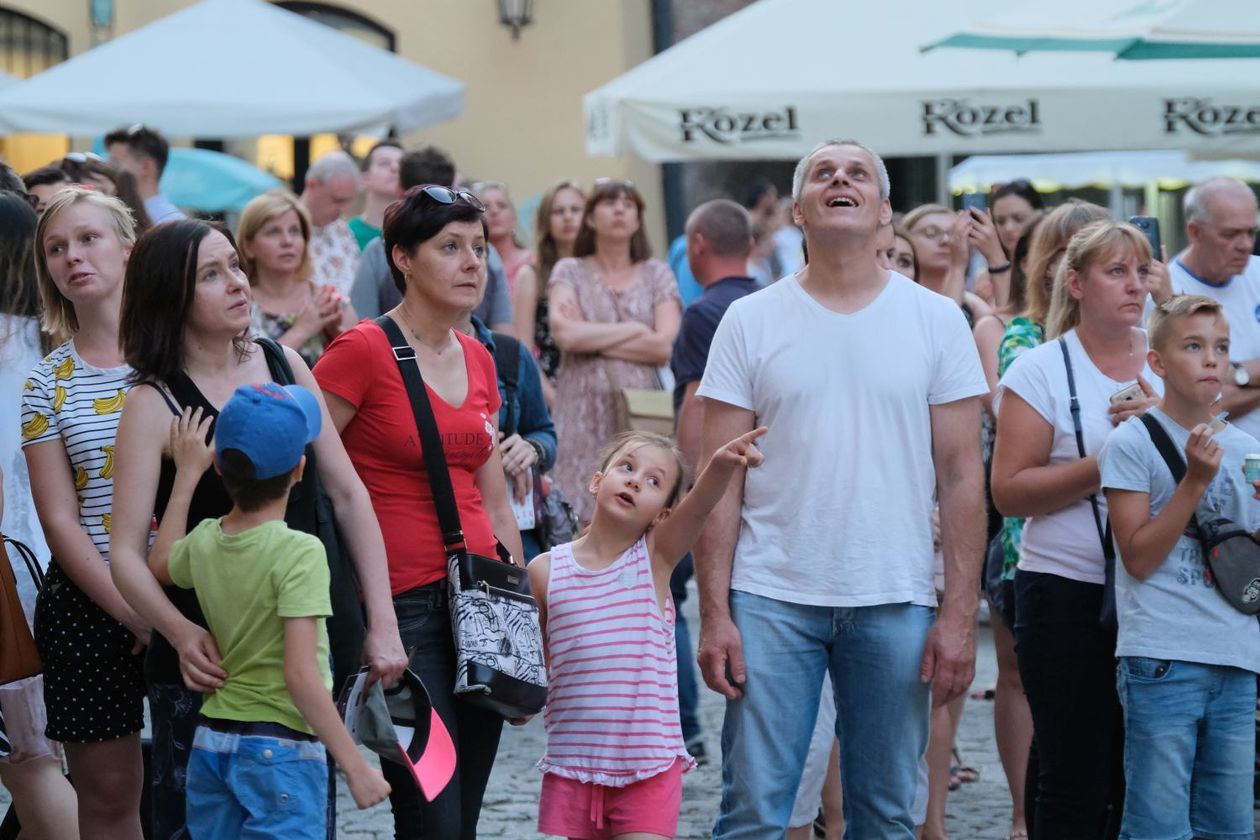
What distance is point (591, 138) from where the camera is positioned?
9414 millimetres

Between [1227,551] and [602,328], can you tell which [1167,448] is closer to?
[1227,551]

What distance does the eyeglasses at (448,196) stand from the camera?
472 centimetres

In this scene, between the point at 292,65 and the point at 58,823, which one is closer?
the point at 58,823

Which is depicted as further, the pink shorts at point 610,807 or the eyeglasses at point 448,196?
the eyeglasses at point 448,196

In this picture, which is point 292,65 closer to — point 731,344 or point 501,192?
point 501,192

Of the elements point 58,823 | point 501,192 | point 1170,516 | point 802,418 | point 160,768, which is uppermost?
point 501,192

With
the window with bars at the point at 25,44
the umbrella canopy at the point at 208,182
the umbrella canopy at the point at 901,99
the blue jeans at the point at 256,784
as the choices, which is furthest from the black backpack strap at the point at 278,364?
the window with bars at the point at 25,44

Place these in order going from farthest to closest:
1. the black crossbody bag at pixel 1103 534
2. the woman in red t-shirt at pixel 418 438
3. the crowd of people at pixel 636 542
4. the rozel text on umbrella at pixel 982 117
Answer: the rozel text on umbrella at pixel 982 117
the black crossbody bag at pixel 1103 534
the woman in red t-shirt at pixel 418 438
the crowd of people at pixel 636 542

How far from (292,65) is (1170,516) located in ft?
26.7

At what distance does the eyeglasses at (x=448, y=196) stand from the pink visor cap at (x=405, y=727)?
1.20 meters

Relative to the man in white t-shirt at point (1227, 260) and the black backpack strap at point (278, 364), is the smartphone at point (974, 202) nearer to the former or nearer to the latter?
the man in white t-shirt at point (1227, 260)

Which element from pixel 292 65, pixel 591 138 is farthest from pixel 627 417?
pixel 292 65

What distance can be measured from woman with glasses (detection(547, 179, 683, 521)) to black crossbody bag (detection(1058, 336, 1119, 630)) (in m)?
3.03

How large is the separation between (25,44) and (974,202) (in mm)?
11694
